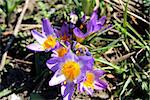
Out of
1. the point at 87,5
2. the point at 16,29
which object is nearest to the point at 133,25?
the point at 87,5

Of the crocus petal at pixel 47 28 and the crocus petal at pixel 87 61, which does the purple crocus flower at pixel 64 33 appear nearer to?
the crocus petal at pixel 47 28

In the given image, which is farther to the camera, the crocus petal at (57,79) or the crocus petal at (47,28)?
the crocus petal at (47,28)

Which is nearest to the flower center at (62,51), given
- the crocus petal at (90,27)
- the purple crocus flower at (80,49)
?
the purple crocus flower at (80,49)

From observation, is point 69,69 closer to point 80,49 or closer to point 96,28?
point 80,49

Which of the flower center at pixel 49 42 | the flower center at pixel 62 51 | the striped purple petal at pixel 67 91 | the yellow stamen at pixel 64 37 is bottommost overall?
the striped purple petal at pixel 67 91

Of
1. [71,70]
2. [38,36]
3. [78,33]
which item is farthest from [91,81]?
[38,36]

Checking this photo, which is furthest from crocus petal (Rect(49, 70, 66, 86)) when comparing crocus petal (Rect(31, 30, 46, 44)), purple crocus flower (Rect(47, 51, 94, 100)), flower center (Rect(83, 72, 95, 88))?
crocus petal (Rect(31, 30, 46, 44))

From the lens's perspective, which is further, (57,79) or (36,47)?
(36,47)
